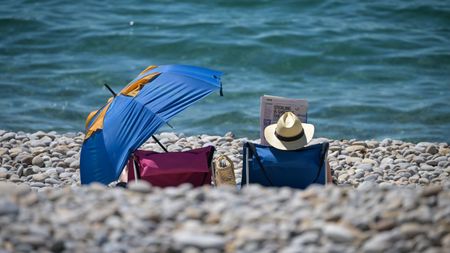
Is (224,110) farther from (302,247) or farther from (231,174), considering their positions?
(302,247)

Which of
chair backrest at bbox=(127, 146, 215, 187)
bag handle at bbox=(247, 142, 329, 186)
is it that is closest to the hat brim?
bag handle at bbox=(247, 142, 329, 186)

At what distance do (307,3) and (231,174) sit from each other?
34.4ft

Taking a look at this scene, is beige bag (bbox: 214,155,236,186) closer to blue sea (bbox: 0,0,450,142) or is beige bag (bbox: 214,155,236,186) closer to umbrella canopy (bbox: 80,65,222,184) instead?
umbrella canopy (bbox: 80,65,222,184)

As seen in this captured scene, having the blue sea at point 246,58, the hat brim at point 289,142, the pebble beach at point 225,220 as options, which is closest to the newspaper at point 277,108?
the hat brim at point 289,142

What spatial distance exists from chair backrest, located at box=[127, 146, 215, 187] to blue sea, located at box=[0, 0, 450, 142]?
3.79 metres

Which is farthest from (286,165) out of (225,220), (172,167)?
(225,220)

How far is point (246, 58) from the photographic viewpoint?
544 inches

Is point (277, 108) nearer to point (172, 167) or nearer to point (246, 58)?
point (172, 167)

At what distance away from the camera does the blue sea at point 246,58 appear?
36.7ft

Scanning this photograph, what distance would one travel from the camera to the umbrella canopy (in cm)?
652

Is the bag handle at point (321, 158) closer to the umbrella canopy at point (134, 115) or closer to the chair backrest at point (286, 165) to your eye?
the chair backrest at point (286, 165)

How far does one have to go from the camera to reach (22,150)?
8.95m

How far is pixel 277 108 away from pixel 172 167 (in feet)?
3.87

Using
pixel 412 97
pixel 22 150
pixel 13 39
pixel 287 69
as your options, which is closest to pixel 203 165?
pixel 22 150
